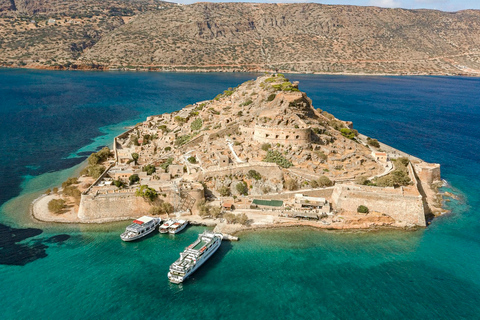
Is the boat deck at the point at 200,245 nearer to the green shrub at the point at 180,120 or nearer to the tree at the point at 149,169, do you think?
the tree at the point at 149,169

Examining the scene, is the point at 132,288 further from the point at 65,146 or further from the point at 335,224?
the point at 65,146

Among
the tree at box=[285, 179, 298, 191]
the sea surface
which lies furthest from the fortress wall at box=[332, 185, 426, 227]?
the tree at box=[285, 179, 298, 191]

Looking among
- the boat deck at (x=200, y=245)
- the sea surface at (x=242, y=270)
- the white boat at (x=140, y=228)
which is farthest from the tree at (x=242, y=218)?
the white boat at (x=140, y=228)

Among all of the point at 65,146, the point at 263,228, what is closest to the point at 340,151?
the point at 263,228

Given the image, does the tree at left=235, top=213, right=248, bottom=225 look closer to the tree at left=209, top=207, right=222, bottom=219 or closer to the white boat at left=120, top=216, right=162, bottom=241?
the tree at left=209, top=207, right=222, bottom=219

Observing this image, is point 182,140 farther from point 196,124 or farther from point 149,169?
point 149,169

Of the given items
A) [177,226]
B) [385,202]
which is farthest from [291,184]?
Answer: [177,226]
